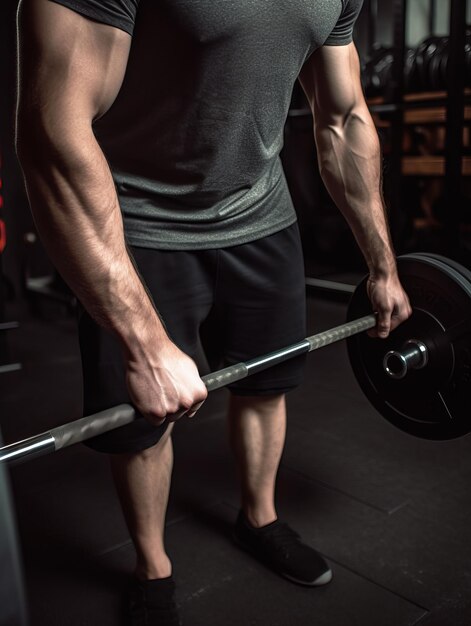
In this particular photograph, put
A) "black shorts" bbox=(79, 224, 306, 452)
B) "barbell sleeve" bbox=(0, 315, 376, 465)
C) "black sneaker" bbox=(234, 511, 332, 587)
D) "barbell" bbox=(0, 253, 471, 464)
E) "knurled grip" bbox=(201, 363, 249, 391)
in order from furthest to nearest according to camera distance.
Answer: "black sneaker" bbox=(234, 511, 332, 587) < "barbell" bbox=(0, 253, 471, 464) < "black shorts" bbox=(79, 224, 306, 452) < "knurled grip" bbox=(201, 363, 249, 391) < "barbell sleeve" bbox=(0, 315, 376, 465)

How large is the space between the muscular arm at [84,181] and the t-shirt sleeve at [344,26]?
0.45 metres

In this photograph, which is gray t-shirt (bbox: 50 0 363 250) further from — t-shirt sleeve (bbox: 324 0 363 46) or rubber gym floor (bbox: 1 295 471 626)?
rubber gym floor (bbox: 1 295 471 626)

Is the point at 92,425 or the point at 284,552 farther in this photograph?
the point at 284,552

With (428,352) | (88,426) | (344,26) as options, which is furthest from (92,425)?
(344,26)

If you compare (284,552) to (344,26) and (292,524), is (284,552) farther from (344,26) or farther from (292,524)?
(344,26)

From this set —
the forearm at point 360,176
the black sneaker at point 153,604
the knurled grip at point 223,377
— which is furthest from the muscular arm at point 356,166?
the black sneaker at point 153,604

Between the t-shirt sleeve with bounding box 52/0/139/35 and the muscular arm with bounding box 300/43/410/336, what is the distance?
46cm

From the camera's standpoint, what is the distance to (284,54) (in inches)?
39.3

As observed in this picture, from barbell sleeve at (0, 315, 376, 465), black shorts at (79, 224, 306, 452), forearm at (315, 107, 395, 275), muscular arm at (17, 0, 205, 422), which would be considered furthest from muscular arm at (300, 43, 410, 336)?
muscular arm at (17, 0, 205, 422)

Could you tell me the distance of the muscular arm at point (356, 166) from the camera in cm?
119

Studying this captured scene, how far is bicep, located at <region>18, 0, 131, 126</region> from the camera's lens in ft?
2.46

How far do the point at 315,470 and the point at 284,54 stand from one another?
3.50 ft

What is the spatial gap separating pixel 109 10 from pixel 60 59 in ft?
0.27

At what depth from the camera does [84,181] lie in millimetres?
797
